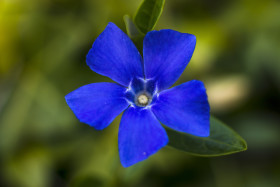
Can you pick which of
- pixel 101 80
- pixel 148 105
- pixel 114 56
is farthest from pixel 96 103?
pixel 101 80

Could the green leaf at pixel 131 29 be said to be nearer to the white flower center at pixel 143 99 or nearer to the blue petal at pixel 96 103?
the blue petal at pixel 96 103

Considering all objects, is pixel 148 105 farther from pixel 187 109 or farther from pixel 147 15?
pixel 147 15

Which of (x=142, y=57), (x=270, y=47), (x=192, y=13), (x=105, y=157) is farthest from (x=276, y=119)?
(x=142, y=57)

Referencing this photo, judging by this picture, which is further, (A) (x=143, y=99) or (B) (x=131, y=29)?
(A) (x=143, y=99)

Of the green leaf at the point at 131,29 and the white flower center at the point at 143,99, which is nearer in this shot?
the green leaf at the point at 131,29

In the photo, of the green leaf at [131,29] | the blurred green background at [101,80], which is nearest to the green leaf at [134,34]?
the green leaf at [131,29]

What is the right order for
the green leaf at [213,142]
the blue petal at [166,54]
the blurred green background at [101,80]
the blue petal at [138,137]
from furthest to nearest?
the blurred green background at [101,80] < the green leaf at [213,142] < the blue petal at [166,54] < the blue petal at [138,137]
